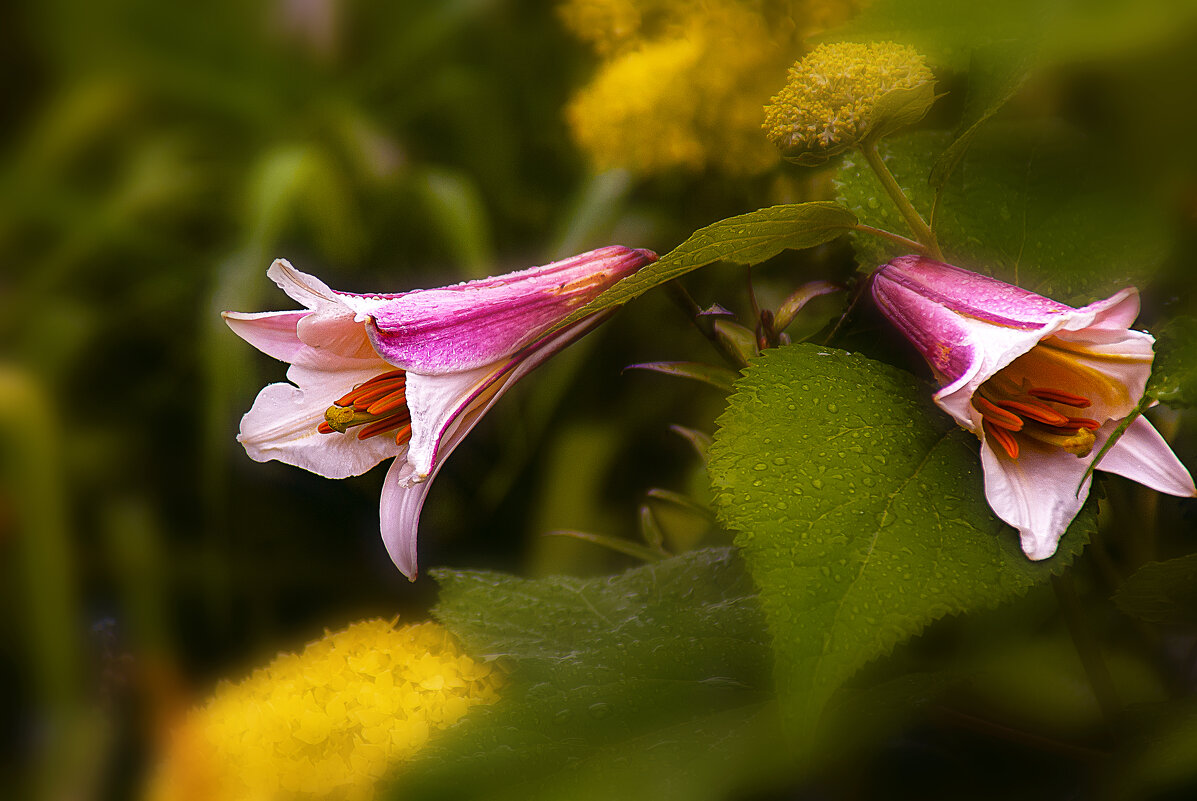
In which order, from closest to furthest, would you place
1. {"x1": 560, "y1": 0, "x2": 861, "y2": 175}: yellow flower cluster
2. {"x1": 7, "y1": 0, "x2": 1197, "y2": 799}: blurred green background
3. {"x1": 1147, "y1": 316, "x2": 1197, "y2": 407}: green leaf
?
1. {"x1": 1147, "y1": 316, "x2": 1197, "y2": 407}: green leaf
2. {"x1": 560, "y1": 0, "x2": 861, "y2": 175}: yellow flower cluster
3. {"x1": 7, "y1": 0, "x2": 1197, "y2": 799}: blurred green background

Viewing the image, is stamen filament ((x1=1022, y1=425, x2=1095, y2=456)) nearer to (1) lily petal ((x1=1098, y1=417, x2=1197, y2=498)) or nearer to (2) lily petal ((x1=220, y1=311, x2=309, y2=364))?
(1) lily petal ((x1=1098, y1=417, x2=1197, y2=498))

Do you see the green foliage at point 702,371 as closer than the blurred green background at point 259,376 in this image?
Yes

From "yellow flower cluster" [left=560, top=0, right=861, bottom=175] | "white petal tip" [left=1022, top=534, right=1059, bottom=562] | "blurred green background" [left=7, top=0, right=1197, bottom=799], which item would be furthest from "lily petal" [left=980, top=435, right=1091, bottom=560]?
"blurred green background" [left=7, top=0, right=1197, bottom=799]

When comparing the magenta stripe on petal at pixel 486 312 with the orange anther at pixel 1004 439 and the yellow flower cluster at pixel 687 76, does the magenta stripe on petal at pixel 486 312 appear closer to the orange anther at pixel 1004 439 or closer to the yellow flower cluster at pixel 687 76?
the orange anther at pixel 1004 439

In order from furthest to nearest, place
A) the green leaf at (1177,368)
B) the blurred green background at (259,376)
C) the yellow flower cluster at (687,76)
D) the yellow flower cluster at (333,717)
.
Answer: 1. the blurred green background at (259,376)
2. the yellow flower cluster at (687,76)
3. the yellow flower cluster at (333,717)
4. the green leaf at (1177,368)

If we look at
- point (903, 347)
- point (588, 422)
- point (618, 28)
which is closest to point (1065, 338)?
point (903, 347)

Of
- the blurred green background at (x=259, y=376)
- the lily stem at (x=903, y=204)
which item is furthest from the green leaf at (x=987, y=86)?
the blurred green background at (x=259, y=376)

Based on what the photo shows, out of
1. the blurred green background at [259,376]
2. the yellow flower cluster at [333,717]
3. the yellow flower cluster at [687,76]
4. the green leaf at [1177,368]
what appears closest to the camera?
the green leaf at [1177,368]

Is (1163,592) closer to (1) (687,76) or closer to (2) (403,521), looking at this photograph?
(2) (403,521)
